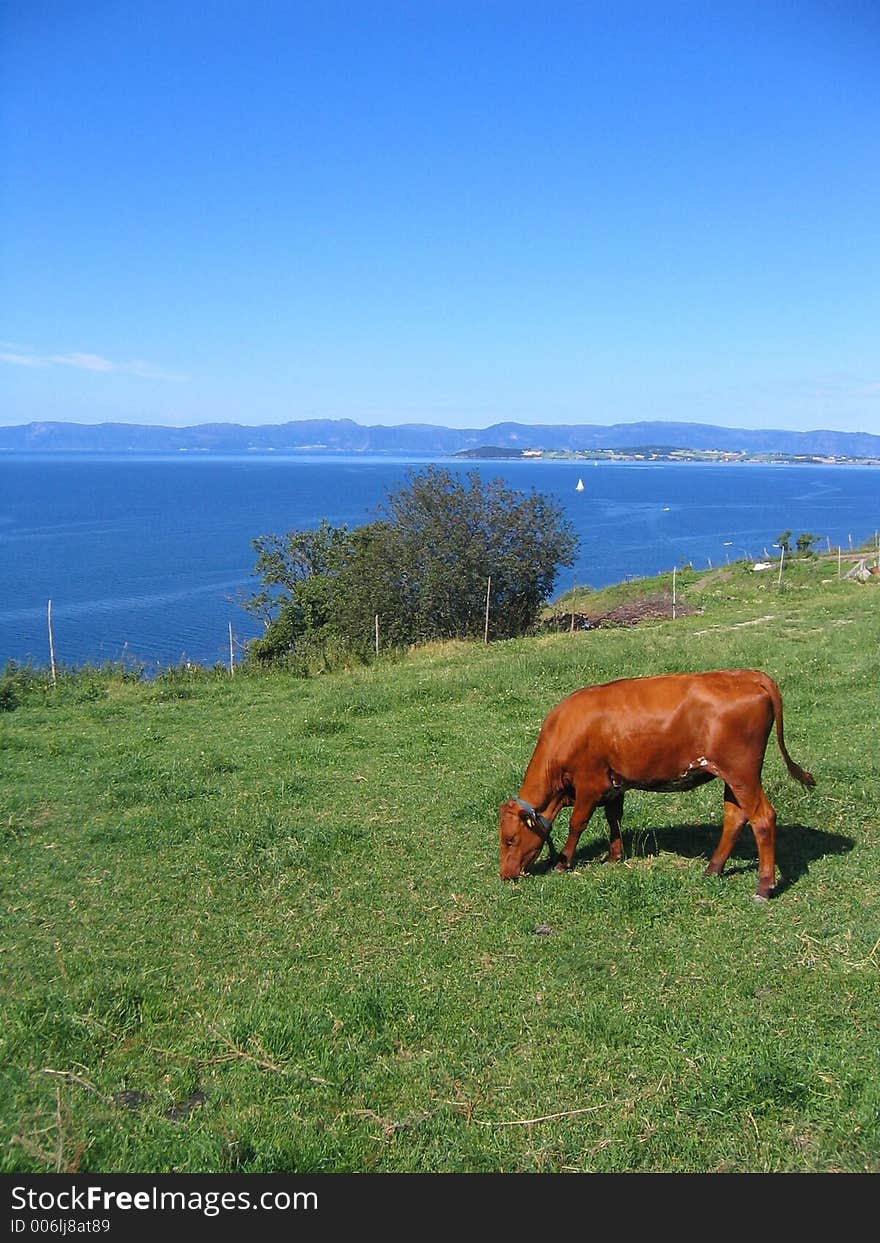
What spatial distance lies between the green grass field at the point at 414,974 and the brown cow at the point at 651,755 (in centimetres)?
38

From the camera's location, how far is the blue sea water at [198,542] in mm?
50094

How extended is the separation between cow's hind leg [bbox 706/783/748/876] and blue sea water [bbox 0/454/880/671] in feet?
55.1

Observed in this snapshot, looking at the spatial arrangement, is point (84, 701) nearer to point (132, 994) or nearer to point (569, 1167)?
point (132, 994)

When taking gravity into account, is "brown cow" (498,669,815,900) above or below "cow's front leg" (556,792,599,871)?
above

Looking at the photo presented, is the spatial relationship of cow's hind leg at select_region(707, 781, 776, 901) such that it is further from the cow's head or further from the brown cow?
the cow's head

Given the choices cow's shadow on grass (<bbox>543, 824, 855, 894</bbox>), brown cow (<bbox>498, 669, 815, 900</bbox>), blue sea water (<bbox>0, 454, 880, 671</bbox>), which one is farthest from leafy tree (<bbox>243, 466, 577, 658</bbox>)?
brown cow (<bbox>498, 669, 815, 900</bbox>)

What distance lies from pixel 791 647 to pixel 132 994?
14703 millimetres

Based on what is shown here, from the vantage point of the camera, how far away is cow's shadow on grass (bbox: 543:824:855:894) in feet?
26.1

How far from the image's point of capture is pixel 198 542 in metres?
95.4

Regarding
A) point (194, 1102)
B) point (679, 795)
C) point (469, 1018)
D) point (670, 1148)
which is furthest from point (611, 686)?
point (194, 1102)

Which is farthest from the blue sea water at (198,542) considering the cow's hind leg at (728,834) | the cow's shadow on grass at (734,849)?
the cow's hind leg at (728,834)

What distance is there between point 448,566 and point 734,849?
2019 cm

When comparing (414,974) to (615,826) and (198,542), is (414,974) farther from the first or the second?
(198,542)

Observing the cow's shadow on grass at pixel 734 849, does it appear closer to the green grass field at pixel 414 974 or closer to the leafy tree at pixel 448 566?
the green grass field at pixel 414 974
